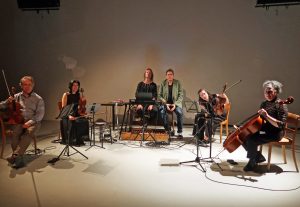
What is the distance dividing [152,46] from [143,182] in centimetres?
416

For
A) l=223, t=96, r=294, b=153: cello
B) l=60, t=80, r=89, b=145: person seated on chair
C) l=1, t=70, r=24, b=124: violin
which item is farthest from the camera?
l=60, t=80, r=89, b=145: person seated on chair

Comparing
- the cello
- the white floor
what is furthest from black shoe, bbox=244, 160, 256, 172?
the cello

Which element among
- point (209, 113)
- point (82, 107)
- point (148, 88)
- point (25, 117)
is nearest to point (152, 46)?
point (148, 88)

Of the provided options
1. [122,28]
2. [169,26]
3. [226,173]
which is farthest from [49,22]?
[226,173]

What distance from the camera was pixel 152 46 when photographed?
7066 mm

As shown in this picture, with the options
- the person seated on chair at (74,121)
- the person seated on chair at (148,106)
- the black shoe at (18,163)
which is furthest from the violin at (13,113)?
the person seated on chair at (148,106)

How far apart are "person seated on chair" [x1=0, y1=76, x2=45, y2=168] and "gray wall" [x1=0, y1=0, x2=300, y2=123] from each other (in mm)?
2997

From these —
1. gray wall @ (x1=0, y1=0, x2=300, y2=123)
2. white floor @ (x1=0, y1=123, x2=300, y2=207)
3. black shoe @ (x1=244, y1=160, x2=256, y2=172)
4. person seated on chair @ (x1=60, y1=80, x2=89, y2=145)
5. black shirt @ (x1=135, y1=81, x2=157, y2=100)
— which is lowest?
white floor @ (x1=0, y1=123, x2=300, y2=207)

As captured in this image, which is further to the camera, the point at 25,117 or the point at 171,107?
the point at 171,107

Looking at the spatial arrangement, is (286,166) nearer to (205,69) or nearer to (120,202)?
(120,202)

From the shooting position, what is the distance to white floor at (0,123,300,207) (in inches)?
121

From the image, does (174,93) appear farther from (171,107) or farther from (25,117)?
(25,117)

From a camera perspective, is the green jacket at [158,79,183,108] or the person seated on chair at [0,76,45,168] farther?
the green jacket at [158,79,183,108]

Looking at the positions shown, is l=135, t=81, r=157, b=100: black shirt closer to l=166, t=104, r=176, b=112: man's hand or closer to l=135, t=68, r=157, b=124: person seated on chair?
l=135, t=68, r=157, b=124: person seated on chair
